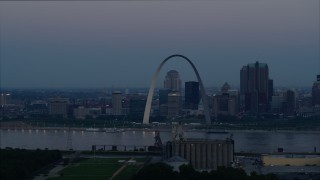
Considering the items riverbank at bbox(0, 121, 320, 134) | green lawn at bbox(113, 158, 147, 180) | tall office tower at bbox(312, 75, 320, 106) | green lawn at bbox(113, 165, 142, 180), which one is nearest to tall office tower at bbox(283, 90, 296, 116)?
tall office tower at bbox(312, 75, 320, 106)

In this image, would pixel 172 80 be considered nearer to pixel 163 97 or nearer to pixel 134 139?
pixel 163 97

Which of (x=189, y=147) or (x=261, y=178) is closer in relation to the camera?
(x=261, y=178)

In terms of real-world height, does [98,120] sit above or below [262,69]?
below

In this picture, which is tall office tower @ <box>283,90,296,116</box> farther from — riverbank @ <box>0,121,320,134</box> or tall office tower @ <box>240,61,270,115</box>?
riverbank @ <box>0,121,320,134</box>

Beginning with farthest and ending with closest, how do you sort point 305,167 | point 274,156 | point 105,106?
1. point 105,106
2. point 274,156
3. point 305,167

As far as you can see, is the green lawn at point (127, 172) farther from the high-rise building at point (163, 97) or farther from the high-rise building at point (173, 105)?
the high-rise building at point (163, 97)

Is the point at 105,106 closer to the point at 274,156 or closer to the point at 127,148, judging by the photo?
the point at 127,148

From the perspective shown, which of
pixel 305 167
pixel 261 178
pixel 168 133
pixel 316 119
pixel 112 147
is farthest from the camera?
pixel 316 119

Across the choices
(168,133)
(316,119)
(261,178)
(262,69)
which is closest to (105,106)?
(262,69)
